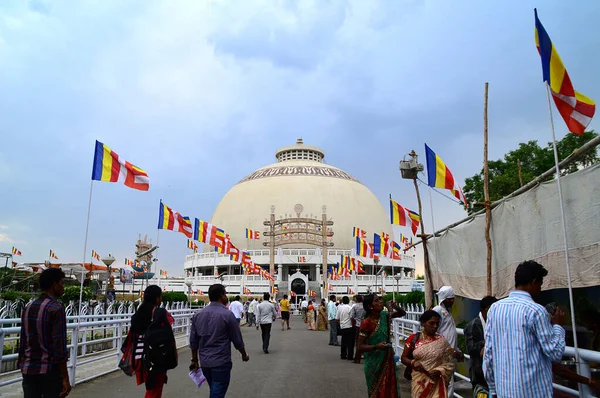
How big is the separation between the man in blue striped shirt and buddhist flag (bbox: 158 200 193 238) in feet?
56.7

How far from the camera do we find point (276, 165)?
6988cm

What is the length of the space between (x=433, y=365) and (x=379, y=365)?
1075 mm

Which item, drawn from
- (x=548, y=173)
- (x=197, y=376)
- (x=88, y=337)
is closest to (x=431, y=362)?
(x=197, y=376)

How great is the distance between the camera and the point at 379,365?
574 cm

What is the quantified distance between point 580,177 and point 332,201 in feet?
181

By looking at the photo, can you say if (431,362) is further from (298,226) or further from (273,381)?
(298,226)

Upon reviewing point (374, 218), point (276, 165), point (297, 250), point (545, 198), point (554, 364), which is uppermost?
→ point (276, 165)

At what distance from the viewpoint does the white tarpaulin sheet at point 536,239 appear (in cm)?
558

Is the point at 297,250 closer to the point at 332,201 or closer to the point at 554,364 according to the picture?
the point at 332,201

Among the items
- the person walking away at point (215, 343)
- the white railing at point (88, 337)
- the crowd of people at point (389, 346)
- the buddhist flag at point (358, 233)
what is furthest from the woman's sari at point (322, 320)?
the person walking away at point (215, 343)

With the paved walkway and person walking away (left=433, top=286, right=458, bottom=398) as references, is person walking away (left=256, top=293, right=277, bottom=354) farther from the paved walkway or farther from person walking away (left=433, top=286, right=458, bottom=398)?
person walking away (left=433, top=286, right=458, bottom=398)

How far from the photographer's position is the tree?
70.5ft

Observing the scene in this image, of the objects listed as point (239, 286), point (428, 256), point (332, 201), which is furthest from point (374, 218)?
point (428, 256)

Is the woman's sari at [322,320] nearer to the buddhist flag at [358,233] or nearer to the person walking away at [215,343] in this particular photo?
the buddhist flag at [358,233]
